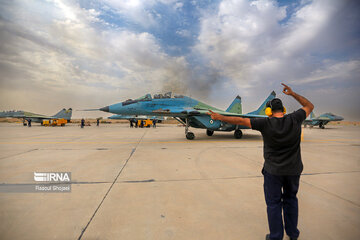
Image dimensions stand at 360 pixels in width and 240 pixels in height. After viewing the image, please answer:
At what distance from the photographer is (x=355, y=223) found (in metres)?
2.18

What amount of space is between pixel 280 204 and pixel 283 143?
0.72 metres

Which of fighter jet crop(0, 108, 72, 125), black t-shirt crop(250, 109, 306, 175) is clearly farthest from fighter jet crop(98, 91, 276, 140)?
fighter jet crop(0, 108, 72, 125)

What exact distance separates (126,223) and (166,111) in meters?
8.41

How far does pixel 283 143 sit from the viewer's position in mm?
1854

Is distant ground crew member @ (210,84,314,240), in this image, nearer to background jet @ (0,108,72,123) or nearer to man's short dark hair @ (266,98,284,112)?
man's short dark hair @ (266,98,284,112)

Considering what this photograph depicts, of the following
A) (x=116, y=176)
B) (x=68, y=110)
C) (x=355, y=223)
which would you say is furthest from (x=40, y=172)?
(x=68, y=110)

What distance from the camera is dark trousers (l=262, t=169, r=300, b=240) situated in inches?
70.9

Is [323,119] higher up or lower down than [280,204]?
higher up

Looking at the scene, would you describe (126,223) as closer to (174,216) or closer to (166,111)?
(174,216)

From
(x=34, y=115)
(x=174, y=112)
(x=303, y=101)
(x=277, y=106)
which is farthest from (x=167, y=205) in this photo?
(x=34, y=115)

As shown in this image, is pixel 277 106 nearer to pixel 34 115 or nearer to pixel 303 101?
pixel 303 101

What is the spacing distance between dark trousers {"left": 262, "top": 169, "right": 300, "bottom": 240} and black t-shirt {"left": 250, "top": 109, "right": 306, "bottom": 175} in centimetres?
11

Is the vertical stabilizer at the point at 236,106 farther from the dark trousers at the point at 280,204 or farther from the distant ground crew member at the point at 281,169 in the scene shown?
the dark trousers at the point at 280,204

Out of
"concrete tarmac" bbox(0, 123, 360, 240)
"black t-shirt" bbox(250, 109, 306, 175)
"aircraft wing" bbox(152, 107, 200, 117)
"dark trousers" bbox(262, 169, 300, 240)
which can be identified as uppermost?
"aircraft wing" bbox(152, 107, 200, 117)
